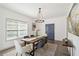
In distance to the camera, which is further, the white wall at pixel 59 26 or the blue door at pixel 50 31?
the blue door at pixel 50 31

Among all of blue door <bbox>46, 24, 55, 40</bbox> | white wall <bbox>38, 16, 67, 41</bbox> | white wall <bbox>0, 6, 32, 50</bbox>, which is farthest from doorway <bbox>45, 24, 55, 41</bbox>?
white wall <bbox>0, 6, 32, 50</bbox>

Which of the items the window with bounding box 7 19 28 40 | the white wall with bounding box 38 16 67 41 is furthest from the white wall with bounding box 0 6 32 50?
the white wall with bounding box 38 16 67 41

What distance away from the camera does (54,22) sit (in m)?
2.20

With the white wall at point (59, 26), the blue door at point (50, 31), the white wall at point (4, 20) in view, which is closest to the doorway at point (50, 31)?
the blue door at point (50, 31)

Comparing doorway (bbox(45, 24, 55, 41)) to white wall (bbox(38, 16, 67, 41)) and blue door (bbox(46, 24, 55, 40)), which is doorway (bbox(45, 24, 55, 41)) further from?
white wall (bbox(38, 16, 67, 41))

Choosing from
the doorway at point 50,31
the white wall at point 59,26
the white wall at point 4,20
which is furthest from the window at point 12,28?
the doorway at point 50,31

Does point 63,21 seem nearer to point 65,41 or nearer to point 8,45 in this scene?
point 65,41

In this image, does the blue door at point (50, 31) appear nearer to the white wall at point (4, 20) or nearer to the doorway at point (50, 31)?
the doorway at point (50, 31)

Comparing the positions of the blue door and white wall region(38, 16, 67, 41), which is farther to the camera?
the blue door

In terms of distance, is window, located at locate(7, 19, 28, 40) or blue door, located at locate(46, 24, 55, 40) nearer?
window, located at locate(7, 19, 28, 40)

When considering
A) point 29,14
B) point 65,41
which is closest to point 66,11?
point 65,41

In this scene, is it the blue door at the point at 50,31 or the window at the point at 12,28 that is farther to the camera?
the blue door at the point at 50,31

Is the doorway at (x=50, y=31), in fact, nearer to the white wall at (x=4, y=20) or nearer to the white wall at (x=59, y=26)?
the white wall at (x=59, y=26)

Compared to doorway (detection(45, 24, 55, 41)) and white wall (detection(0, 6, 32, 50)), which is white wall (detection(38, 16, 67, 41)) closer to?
doorway (detection(45, 24, 55, 41))
